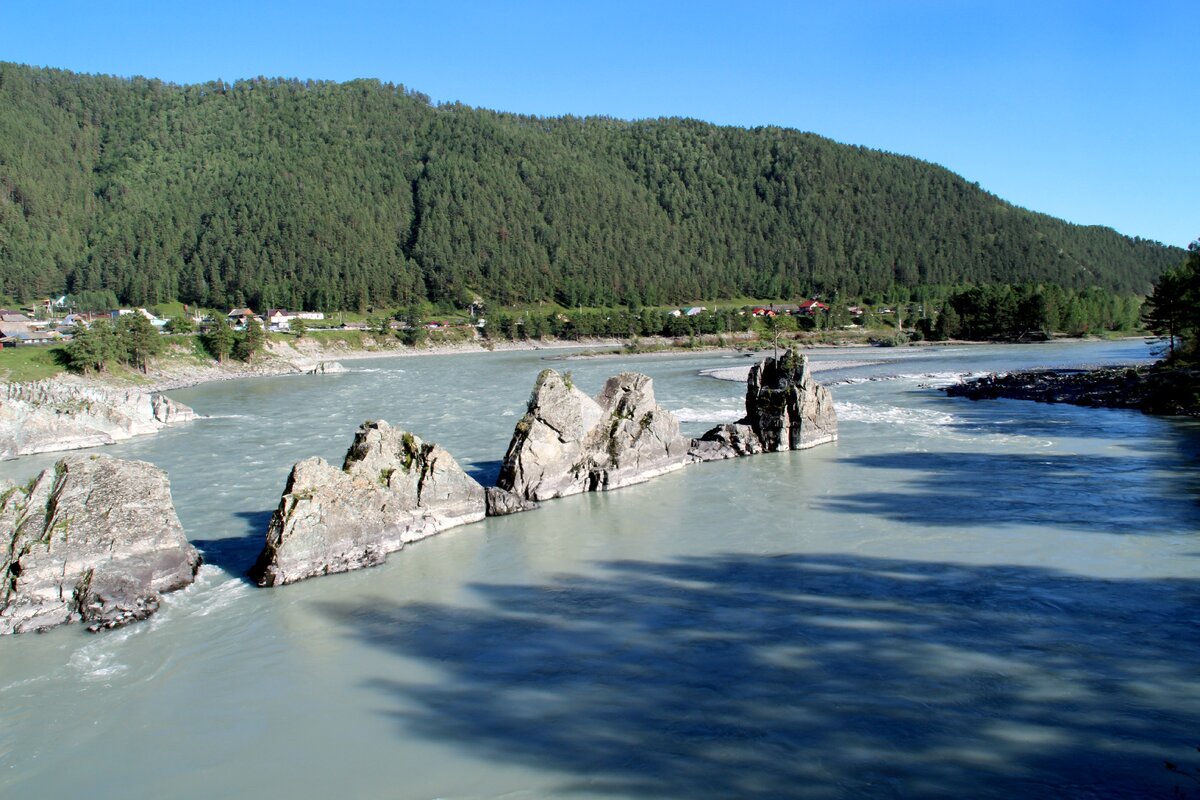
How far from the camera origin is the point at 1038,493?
82.4ft

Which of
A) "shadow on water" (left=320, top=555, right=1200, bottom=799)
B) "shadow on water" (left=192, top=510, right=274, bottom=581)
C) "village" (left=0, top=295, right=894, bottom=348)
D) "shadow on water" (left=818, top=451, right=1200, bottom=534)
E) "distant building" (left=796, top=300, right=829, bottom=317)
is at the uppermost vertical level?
"distant building" (left=796, top=300, right=829, bottom=317)

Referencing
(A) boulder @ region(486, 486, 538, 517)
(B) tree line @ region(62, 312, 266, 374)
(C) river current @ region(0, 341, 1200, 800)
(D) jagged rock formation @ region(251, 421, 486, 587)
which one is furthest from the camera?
(B) tree line @ region(62, 312, 266, 374)

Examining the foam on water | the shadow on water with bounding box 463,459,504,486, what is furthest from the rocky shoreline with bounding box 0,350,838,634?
the foam on water

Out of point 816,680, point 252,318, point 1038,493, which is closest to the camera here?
point 816,680

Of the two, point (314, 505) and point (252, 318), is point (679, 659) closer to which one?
point (314, 505)

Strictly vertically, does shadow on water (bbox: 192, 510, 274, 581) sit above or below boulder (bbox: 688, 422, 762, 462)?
below

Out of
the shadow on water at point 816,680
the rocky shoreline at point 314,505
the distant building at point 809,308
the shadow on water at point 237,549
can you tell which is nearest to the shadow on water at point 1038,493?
the shadow on water at point 816,680

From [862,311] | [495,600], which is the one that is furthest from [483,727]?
[862,311]

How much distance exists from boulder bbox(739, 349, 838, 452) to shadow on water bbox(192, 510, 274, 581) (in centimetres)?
2065

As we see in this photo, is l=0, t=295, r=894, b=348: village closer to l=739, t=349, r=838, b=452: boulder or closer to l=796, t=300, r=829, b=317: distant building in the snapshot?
l=796, t=300, r=829, b=317: distant building

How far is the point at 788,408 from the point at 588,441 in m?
11.1

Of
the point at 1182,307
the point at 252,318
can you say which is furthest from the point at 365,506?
the point at 252,318

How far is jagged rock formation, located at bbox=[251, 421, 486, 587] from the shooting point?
61.0 ft

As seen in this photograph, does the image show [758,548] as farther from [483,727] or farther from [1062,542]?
[483,727]
